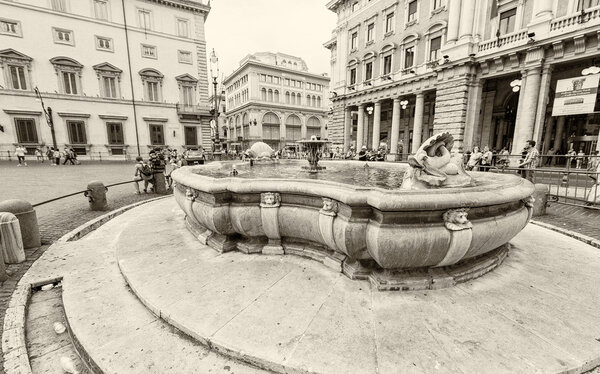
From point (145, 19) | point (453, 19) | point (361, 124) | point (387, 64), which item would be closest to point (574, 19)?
point (453, 19)

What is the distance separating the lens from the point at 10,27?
22172mm

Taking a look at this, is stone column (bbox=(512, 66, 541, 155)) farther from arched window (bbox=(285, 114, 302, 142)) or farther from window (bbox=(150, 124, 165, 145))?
arched window (bbox=(285, 114, 302, 142))

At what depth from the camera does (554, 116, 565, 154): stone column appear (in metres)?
17.8

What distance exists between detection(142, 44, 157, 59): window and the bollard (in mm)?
26630

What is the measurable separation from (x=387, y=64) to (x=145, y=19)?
25.0m

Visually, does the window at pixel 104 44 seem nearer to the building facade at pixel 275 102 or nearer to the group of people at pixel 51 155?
the group of people at pixel 51 155

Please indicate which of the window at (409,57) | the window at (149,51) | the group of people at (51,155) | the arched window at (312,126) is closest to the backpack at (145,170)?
the group of people at (51,155)

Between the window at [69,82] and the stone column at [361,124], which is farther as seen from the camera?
the stone column at [361,124]

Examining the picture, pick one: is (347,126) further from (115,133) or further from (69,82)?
(69,82)

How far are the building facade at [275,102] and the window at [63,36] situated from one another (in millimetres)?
30154

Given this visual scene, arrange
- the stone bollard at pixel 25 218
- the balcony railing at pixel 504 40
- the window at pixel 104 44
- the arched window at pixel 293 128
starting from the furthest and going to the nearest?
the arched window at pixel 293 128
the window at pixel 104 44
the balcony railing at pixel 504 40
the stone bollard at pixel 25 218

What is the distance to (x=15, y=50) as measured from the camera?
72.6 feet

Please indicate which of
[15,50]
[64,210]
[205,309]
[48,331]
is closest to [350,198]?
[205,309]

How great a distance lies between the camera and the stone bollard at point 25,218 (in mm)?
4230
